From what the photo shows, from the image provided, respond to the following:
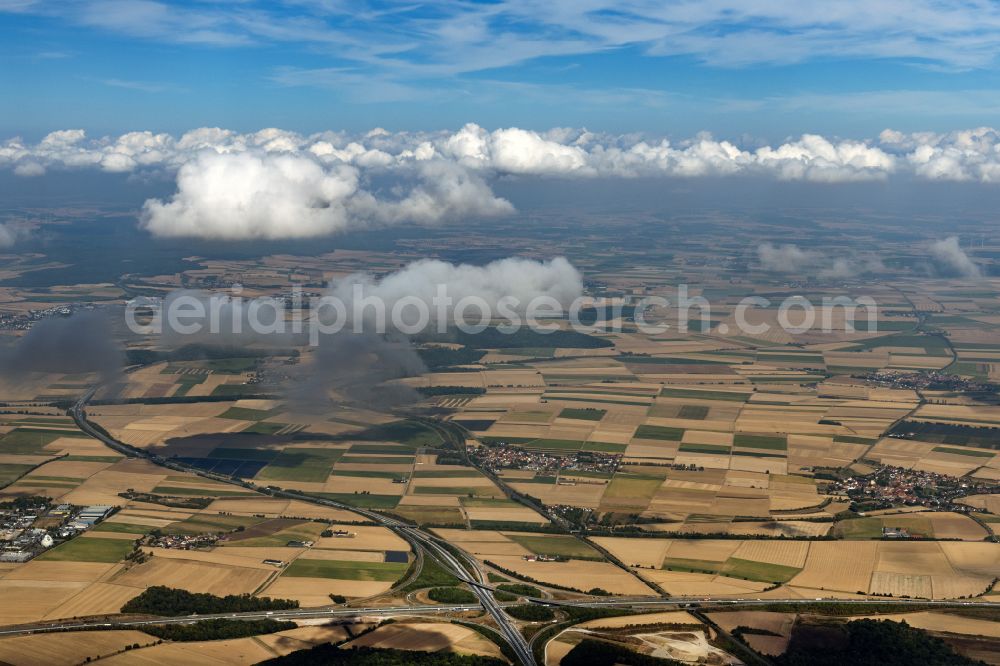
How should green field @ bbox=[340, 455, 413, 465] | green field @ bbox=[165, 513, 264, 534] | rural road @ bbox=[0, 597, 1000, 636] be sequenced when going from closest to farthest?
rural road @ bbox=[0, 597, 1000, 636] → green field @ bbox=[165, 513, 264, 534] → green field @ bbox=[340, 455, 413, 465]

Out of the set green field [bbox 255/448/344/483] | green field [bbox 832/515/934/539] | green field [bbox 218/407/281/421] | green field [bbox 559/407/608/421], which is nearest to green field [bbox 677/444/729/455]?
green field [bbox 559/407/608/421]

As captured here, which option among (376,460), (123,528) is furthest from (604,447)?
(123,528)

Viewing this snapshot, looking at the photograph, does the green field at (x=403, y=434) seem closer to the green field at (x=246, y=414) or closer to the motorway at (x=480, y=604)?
the green field at (x=246, y=414)

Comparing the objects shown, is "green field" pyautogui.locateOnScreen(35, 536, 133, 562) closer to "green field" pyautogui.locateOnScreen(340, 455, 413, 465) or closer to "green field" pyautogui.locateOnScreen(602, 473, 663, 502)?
"green field" pyautogui.locateOnScreen(340, 455, 413, 465)

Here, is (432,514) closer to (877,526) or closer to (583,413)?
(583,413)

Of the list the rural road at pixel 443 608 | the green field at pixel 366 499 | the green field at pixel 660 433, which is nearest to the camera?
the rural road at pixel 443 608

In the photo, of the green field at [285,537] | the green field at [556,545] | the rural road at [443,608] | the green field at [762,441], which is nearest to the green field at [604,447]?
the green field at [762,441]
